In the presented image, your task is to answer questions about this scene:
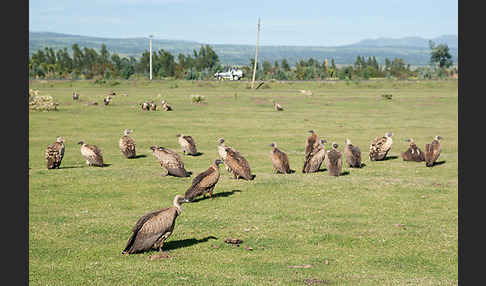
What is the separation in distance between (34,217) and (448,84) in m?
80.1

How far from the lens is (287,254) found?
13555 mm

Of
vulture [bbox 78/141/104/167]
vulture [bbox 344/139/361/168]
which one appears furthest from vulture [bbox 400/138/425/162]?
vulture [bbox 78/141/104/167]

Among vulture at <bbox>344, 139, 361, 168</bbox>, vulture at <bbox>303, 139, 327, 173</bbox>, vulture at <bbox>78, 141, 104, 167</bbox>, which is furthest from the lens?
vulture at <bbox>344, 139, 361, 168</bbox>

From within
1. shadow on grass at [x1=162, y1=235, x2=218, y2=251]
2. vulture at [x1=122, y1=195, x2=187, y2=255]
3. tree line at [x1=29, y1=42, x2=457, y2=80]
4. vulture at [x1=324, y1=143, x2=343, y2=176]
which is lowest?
shadow on grass at [x1=162, y1=235, x2=218, y2=251]

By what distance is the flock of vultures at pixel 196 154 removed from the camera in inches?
511

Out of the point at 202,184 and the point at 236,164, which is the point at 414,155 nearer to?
the point at 236,164

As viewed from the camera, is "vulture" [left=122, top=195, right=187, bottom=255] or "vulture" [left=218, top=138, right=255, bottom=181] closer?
"vulture" [left=122, top=195, right=187, bottom=255]

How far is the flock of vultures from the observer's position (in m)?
13.0

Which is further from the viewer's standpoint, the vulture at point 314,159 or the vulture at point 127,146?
the vulture at point 127,146

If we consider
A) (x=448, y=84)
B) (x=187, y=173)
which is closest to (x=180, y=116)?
(x=187, y=173)

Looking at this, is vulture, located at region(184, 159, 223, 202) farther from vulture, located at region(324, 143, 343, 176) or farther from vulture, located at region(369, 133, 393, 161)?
vulture, located at region(369, 133, 393, 161)

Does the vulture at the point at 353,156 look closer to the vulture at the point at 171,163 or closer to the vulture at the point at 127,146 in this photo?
the vulture at the point at 171,163

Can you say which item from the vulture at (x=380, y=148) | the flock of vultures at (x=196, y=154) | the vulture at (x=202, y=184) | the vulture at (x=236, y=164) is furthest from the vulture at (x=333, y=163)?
the vulture at (x=202, y=184)

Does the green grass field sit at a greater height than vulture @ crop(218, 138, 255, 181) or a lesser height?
lesser
